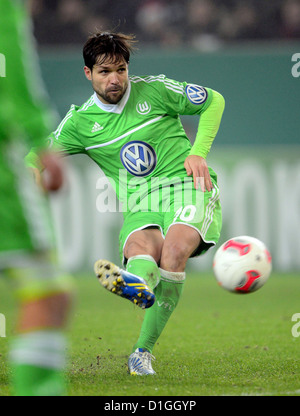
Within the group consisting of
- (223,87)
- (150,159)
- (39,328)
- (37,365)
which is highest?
(223,87)

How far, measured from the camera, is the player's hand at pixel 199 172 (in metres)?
4.62

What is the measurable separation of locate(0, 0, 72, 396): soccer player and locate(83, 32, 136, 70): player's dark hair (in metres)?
2.08

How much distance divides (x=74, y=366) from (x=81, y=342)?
1.09m

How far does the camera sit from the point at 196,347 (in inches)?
217

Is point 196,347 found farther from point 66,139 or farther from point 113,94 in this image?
point 113,94

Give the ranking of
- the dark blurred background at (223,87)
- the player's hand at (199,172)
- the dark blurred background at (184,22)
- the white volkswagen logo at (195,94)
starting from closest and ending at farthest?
1. the player's hand at (199,172)
2. the white volkswagen logo at (195,94)
3. the dark blurred background at (223,87)
4. the dark blurred background at (184,22)

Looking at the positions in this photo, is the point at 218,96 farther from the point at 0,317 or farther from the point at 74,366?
the point at 0,317

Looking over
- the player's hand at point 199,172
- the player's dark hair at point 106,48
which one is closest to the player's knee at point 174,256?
the player's hand at point 199,172

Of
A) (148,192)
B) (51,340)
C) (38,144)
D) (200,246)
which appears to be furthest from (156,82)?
(51,340)

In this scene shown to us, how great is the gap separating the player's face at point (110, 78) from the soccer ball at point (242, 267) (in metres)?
1.20

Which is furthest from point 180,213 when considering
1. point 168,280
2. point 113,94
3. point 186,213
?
point 113,94

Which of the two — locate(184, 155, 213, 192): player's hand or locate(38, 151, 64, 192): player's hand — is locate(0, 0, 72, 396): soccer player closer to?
locate(38, 151, 64, 192): player's hand

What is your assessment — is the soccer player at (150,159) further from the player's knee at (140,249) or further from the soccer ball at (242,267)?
the soccer ball at (242,267)

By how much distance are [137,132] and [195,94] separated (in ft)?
1.54
